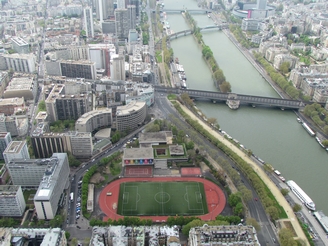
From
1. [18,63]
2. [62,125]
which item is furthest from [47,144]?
[18,63]

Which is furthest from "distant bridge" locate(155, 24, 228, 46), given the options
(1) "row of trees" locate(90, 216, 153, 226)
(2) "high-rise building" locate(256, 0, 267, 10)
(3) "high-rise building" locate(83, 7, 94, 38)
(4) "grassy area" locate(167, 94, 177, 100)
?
(1) "row of trees" locate(90, 216, 153, 226)

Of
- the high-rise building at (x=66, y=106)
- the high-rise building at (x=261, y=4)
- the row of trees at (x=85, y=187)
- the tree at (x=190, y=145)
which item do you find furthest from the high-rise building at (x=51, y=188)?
the high-rise building at (x=261, y=4)

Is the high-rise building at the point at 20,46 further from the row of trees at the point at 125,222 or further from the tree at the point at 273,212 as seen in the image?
the tree at the point at 273,212

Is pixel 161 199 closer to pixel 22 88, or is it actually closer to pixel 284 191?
pixel 284 191

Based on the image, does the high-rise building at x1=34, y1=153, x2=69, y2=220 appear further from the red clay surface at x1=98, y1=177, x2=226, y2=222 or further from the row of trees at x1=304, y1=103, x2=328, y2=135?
the row of trees at x1=304, y1=103, x2=328, y2=135

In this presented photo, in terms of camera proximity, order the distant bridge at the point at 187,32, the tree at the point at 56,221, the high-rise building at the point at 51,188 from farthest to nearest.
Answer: the distant bridge at the point at 187,32
the high-rise building at the point at 51,188
the tree at the point at 56,221

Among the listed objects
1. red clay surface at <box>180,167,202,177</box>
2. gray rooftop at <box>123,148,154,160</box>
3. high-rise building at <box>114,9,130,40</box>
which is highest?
high-rise building at <box>114,9,130,40</box>
